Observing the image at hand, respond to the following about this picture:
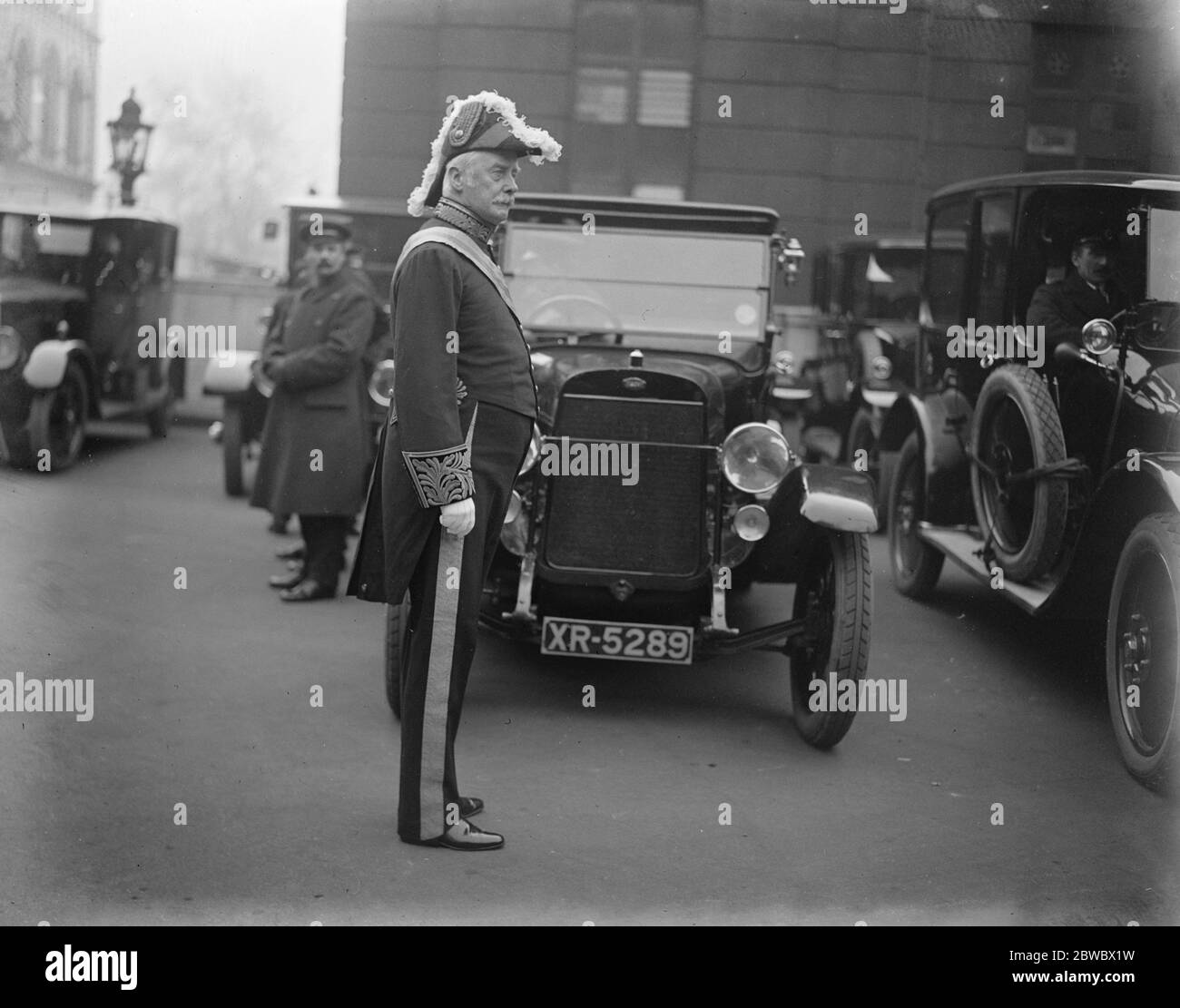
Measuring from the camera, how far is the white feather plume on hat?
350 centimetres

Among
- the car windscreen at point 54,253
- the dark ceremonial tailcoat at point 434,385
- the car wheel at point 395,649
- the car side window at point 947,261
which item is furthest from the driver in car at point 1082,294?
the car windscreen at point 54,253

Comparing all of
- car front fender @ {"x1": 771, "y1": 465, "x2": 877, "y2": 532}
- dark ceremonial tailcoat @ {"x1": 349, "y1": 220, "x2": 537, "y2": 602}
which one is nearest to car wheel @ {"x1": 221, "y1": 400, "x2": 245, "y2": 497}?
car front fender @ {"x1": 771, "y1": 465, "x2": 877, "y2": 532}

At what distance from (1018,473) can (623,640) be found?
1836 mm

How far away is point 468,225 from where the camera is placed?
357cm

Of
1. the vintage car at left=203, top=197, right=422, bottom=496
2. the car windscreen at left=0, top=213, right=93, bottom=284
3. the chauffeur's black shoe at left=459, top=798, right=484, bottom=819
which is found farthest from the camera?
the car windscreen at left=0, top=213, right=93, bottom=284

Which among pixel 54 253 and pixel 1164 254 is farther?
pixel 54 253

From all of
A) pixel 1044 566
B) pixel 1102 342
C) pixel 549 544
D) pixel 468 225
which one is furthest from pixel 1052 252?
pixel 468 225

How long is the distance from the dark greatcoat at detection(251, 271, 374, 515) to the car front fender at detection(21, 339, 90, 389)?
1045mm

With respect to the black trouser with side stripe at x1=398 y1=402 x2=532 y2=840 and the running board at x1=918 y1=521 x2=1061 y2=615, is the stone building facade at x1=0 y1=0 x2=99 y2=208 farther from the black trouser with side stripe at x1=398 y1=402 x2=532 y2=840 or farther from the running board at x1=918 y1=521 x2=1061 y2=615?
the running board at x1=918 y1=521 x2=1061 y2=615

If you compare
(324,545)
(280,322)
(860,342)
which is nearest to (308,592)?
(324,545)

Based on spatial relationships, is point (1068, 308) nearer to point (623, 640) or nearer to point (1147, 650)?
point (1147, 650)

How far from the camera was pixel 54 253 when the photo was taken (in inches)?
377

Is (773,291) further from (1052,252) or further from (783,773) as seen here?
(783,773)
